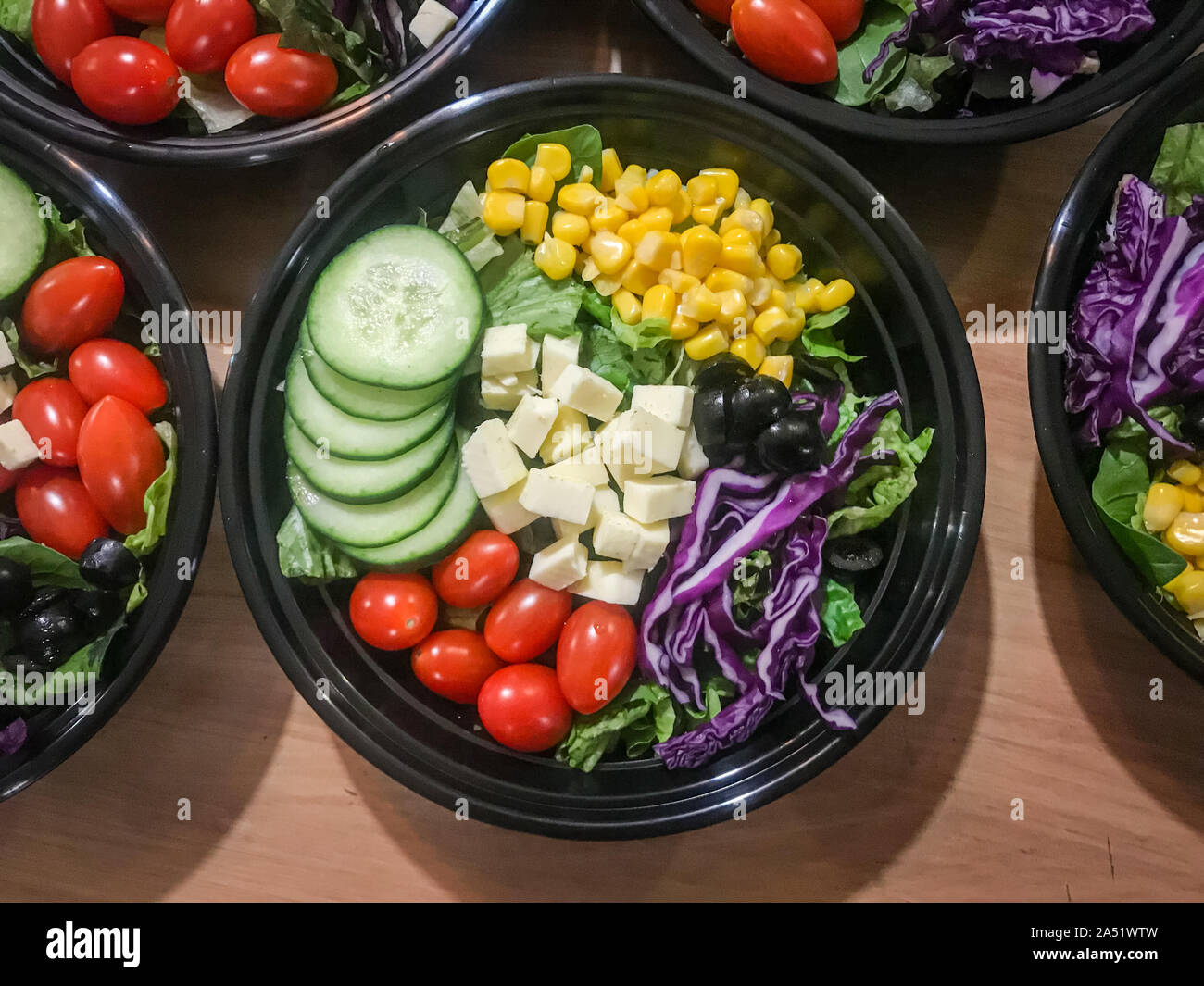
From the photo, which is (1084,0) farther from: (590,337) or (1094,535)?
(590,337)

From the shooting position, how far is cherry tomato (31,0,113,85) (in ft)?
4.99

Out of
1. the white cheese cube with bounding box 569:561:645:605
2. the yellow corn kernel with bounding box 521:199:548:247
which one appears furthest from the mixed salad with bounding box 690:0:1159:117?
the white cheese cube with bounding box 569:561:645:605

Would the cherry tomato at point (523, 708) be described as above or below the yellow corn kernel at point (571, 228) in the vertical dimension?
below

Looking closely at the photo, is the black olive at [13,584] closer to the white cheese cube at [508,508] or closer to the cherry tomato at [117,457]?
the cherry tomato at [117,457]

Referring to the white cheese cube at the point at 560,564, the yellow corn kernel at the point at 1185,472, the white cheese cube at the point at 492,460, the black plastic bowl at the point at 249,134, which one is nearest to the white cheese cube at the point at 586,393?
the white cheese cube at the point at 492,460

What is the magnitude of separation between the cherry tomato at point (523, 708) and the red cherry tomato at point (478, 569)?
0.15 meters

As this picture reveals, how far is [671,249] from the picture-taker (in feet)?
4.95

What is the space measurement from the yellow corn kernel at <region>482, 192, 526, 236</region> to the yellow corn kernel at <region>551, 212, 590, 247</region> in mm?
65

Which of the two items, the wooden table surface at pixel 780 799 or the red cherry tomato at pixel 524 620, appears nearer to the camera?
the red cherry tomato at pixel 524 620

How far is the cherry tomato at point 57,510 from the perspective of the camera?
1471 mm

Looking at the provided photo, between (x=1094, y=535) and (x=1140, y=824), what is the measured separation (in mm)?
707

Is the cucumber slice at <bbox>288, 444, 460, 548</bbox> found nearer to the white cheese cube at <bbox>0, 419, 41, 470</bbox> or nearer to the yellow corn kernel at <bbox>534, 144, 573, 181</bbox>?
the white cheese cube at <bbox>0, 419, 41, 470</bbox>
